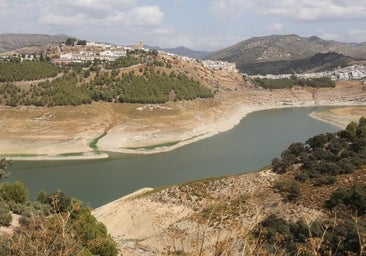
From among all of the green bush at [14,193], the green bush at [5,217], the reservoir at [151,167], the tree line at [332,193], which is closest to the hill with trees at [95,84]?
the reservoir at [151,167]

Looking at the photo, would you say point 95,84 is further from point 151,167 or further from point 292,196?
point 292,196

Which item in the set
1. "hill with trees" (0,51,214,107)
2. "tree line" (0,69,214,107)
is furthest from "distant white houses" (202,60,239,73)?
"tree line" (0,69,214,107)

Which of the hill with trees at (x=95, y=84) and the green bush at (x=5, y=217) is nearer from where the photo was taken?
the green bush at (x=5, y=217)

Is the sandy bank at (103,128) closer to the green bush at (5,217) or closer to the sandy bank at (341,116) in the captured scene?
the sandy bank at (341,116)

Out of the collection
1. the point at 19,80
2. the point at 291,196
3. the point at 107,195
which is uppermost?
the point at 19,80

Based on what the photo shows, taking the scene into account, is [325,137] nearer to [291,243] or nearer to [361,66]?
[291,243]

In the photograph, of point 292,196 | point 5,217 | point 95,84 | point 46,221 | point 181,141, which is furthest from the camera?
point 95,84

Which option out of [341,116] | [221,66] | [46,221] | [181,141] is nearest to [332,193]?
[46,221]

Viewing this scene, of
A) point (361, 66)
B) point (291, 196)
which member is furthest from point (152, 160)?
point (361, 66)

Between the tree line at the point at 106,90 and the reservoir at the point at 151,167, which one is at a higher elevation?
the tree line at the point at 106,90
